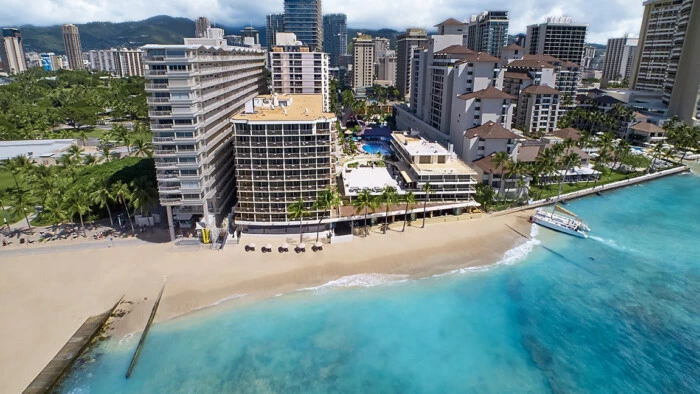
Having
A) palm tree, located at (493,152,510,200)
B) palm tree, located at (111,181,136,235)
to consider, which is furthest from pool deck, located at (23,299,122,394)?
palm tree, located at (493,152,510,200)

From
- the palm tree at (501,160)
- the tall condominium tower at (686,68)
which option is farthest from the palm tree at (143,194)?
the tall condominium tower at (686,68)

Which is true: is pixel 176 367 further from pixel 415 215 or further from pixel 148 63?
pixel 415 215

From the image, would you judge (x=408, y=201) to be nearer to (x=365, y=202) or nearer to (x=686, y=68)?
(x=365, y=202)

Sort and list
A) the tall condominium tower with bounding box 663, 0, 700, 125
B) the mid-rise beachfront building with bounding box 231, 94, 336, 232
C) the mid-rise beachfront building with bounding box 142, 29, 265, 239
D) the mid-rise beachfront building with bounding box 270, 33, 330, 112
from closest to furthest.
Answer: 1. the mid-rise beachfront building with bounding box 142, 29, 265, 239
2. the mid-rise beachfront building with bounding box 231, 94, 336, 232
3. the mid-rise beachfront building with bounding box 270, 33, 330, 112
4. the tall condominium tower with bounding box 663, 0, 700, 125

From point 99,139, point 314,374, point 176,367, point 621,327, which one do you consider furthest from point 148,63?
point 99,139

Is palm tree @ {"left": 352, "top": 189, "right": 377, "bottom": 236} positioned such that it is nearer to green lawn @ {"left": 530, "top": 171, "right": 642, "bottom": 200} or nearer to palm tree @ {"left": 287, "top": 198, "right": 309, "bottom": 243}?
palm tree @ {"left": 287, "top": 198, "right": 309, "bottom": 243}

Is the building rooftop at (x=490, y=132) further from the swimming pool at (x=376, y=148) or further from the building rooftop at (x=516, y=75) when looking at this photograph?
the building rooftop at (x=516, y=75)
